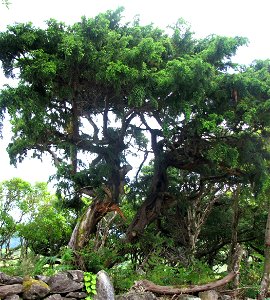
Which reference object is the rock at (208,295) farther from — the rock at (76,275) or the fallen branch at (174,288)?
the rock at (76,275)

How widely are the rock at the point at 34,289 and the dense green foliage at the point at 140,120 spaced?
2.23 m

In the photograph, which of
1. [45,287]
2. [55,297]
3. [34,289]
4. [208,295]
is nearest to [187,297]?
[208,295]

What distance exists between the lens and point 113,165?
11.1m

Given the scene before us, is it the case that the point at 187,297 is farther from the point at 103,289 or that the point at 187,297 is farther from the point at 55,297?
the point at 55,297

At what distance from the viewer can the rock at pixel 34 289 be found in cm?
571

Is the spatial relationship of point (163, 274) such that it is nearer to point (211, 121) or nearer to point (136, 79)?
point (211, 121)

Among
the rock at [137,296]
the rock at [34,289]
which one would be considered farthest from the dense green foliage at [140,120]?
the rock at [34,289]

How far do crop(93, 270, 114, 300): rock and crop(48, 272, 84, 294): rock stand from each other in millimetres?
308

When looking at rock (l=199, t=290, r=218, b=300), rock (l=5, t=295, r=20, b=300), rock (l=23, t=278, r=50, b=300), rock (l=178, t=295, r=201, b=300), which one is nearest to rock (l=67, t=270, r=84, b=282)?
rock (l=23, t=278, r=50, b=300)

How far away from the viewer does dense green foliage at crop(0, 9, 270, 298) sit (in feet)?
28.6

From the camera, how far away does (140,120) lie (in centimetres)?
1154

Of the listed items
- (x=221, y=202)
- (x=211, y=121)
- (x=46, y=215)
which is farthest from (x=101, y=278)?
(x=46, y=215)

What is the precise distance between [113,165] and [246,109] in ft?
13.7

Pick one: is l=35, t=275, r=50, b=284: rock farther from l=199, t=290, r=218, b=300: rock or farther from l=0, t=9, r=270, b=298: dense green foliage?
l=199, t=290, r=218, b=300: rock
